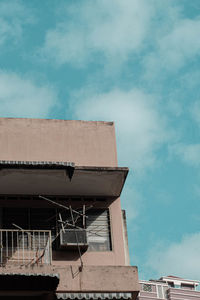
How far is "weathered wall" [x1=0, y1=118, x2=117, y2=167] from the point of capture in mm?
16406

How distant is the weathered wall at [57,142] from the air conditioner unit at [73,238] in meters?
2.02

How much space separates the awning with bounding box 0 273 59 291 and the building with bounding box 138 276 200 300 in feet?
124

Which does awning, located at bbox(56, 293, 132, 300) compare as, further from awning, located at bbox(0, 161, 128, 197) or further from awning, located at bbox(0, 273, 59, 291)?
awning, located at bbox(0, 161, 128, 197)

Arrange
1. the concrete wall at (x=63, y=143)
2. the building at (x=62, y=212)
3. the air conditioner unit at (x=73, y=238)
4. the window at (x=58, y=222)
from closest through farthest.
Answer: the building at (x=62, y=212), the air conditioner unit at (x=73, y=238), the window at (x=58, y=222), the concrete wall at (x=63, y=143)

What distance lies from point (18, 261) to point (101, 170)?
2.94m

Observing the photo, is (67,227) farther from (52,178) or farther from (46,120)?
(46,120)

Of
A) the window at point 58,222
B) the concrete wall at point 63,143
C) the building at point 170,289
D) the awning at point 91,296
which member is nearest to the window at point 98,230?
the window at point 58,222

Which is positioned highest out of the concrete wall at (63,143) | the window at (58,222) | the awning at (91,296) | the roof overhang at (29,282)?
the concrete wall at (63,143)

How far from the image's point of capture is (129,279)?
14242mm

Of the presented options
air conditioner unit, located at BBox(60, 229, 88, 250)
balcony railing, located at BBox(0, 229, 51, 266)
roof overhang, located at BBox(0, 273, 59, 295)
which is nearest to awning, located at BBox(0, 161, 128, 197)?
balcony railing, located at BBox(0, 229, 51, 266)

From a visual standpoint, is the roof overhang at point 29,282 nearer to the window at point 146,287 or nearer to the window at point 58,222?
the window at point 58,222

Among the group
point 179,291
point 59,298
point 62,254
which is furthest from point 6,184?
point 179,291

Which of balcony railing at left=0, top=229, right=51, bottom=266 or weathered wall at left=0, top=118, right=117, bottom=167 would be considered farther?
weathered wall at left=0, top=118, right=117, bottom=167

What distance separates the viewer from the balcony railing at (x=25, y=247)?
14891 millimetres
